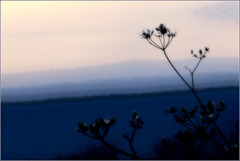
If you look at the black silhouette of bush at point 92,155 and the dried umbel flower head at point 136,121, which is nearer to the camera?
the dried umbel flower head at point 136,121

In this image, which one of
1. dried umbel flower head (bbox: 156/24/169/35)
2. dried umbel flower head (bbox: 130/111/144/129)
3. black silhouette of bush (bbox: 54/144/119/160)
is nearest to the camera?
dried umbel flower head (bbox: 130/111/144/129)

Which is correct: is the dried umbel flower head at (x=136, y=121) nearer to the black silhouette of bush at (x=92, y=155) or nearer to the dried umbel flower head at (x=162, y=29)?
the dried umbel flower head at (x=162, y=29)

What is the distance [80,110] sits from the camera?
16156 mm

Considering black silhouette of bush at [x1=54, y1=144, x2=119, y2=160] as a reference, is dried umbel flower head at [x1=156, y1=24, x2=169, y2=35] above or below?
above

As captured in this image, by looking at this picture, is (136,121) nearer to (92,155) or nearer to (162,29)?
(162,29)

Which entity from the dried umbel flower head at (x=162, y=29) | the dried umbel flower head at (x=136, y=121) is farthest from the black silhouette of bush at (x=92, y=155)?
the dried umbel flower head at (x=136, y=121)

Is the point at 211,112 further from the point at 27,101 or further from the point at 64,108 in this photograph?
the point at 27,101

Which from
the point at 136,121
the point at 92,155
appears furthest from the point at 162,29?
the point at 92,155

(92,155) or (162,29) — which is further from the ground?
(162,29)

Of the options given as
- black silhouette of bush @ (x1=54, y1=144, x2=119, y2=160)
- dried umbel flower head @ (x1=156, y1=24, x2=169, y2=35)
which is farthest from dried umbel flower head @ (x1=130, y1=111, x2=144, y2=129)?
black silhouette of bush @ (x1=54, y1=144, x2=119, y2=160)

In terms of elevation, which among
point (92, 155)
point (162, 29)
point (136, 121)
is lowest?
point (92, 155)

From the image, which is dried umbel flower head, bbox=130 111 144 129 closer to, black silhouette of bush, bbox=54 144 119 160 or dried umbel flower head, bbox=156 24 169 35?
dried umbel flower head, bbox=156 24 169 35

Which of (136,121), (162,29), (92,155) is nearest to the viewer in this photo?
(136,121)

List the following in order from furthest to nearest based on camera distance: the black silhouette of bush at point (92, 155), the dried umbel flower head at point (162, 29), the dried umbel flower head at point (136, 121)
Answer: the black silhouette of bush at point (92, 155), the dried umbel flower head at point (162, 29), the dried umbel flower head at point (136, 121)
